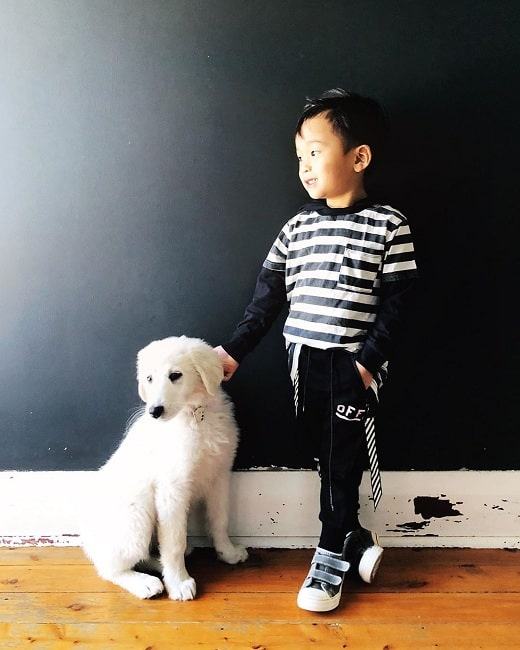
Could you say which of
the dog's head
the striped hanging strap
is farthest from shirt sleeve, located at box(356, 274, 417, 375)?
the dog's head

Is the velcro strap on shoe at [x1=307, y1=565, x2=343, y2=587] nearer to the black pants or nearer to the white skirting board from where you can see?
the black pants

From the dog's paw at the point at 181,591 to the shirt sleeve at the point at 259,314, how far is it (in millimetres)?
610

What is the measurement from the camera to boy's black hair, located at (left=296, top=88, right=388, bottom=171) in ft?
4.81

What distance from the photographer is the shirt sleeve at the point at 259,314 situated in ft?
5.25

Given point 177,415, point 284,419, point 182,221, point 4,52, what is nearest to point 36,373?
point 177,415

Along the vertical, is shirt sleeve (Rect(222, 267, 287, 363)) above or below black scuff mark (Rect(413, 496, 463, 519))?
above

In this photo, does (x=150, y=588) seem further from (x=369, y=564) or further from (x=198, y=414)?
(x=369, y=564)

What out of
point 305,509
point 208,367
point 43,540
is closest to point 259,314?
point 208,367

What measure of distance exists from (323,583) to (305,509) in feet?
0.99

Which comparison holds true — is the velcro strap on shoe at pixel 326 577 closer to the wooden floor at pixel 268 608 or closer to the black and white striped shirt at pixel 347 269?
the wooden floor at pixel 268 608

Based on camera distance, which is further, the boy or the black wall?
the black wall

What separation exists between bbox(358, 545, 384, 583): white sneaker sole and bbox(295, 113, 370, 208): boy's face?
3.09 feet

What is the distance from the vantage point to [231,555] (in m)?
1.68

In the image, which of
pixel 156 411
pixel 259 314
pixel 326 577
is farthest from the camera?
pixel 259 314
